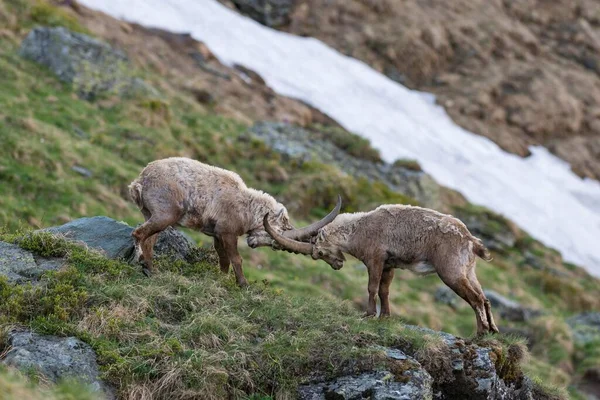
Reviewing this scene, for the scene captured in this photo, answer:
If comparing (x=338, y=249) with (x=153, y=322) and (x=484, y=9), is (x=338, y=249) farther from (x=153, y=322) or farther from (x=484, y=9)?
(x=484, y=9)

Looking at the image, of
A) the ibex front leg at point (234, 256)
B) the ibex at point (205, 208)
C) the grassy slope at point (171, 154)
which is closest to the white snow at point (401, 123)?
the grassy slope at point (171, 154)

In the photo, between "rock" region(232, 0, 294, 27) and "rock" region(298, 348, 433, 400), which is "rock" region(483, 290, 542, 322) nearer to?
"rock" region(298, 348, 433, 400)

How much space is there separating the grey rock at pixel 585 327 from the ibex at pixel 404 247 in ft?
43.2

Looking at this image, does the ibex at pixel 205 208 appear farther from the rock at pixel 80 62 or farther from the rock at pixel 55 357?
the rock at pixel 80 62

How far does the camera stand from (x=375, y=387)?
8875 mm

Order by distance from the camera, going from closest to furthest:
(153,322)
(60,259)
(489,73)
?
(153,322)
(60,259)
(489,73)

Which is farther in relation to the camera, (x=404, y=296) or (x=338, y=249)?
(x=404, y=296)

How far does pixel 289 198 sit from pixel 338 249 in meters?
13.2

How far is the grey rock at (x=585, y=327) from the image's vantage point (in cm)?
2286

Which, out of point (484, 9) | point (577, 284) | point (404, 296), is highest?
point (484, 9)

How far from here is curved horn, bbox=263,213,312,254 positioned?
11914 millimetres

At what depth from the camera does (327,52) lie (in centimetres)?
4538

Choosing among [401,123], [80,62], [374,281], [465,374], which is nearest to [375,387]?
[465,374]

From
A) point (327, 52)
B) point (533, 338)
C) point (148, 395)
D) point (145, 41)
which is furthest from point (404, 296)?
point (327, 52)
